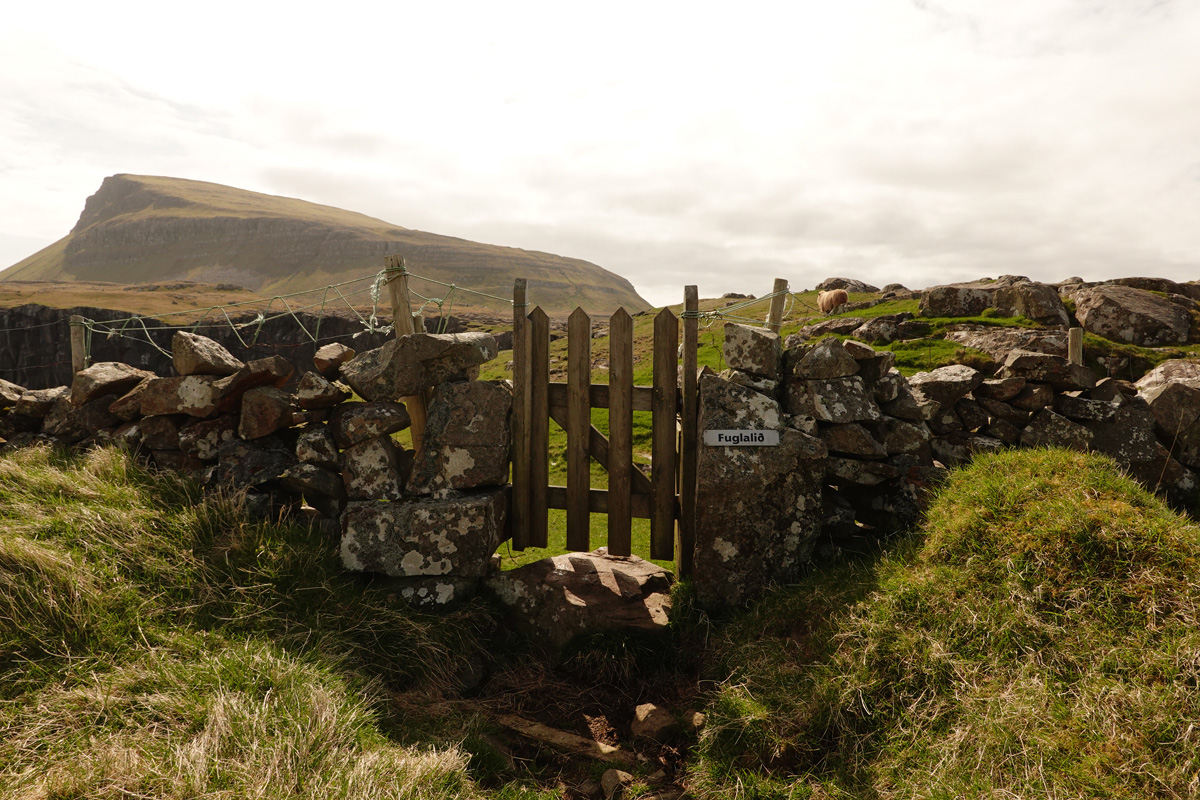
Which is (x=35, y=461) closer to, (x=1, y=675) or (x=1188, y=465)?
(x=1, y=675)

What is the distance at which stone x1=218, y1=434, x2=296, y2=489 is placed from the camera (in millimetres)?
6652

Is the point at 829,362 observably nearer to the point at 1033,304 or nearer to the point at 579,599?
the point at 579,599

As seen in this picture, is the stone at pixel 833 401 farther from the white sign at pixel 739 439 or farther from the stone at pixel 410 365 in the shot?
the stone at pixel 410 365

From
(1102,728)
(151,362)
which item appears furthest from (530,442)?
(151,362)

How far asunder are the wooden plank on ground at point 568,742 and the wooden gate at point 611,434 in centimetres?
209

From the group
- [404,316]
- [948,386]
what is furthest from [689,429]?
[404,316]

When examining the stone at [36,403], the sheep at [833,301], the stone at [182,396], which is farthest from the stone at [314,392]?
the sheep at [833,301]

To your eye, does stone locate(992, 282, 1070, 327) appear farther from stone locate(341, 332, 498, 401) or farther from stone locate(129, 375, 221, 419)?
stone locate(129, 375, 221, 419)

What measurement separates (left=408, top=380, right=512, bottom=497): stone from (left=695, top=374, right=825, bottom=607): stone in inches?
86.9

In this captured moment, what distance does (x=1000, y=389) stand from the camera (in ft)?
22.9

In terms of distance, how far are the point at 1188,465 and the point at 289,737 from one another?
9539 millimetres

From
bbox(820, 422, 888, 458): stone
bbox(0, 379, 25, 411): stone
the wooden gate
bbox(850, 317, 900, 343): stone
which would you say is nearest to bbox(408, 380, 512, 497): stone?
the wooden gate

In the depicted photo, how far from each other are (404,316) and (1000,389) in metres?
6.81

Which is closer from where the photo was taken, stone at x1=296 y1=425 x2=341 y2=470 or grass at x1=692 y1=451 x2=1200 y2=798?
grass at x1=692 y1=451 x2=1200 y2=798
